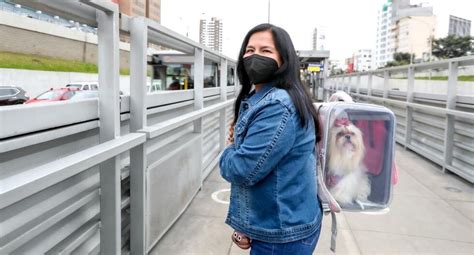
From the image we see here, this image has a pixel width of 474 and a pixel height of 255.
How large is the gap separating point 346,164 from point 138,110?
1.55 meters

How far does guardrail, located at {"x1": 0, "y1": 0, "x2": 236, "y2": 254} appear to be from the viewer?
1.77m

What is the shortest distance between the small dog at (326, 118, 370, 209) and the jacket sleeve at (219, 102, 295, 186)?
0.73m

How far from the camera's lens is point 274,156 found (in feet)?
5.83

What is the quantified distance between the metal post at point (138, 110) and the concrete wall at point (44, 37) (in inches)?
15.5

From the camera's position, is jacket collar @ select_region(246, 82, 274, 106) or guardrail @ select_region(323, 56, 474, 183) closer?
jacket collar @ select_region(246, 82, 274, 106)

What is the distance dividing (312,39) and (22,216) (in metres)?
49.0

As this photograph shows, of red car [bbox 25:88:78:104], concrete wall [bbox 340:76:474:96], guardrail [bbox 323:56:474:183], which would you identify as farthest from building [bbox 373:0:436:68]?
red car [bbox 25:88:78:104]

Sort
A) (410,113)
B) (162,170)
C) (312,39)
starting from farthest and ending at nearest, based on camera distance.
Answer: (312,39), (410,113), (162,170)

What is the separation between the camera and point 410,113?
8906 millimetres

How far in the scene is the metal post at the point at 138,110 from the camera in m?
3.04

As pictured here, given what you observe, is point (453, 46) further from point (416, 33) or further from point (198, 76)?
point (198, 76)

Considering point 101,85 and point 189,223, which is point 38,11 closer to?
point 101,85

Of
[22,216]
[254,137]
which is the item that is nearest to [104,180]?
[22,216]

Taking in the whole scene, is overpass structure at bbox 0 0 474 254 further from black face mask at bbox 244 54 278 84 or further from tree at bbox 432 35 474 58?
tree at bbox 432 35 474 58
